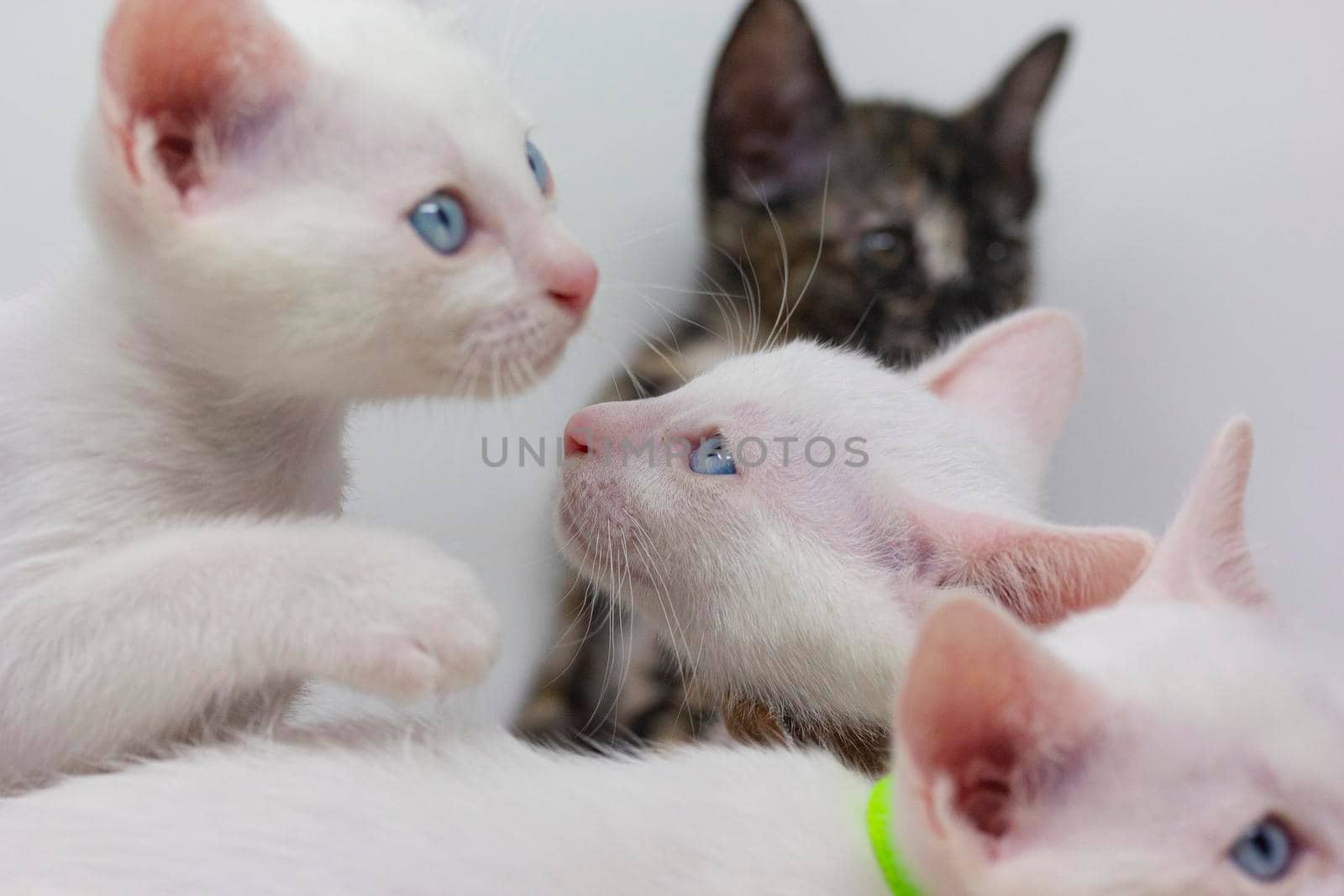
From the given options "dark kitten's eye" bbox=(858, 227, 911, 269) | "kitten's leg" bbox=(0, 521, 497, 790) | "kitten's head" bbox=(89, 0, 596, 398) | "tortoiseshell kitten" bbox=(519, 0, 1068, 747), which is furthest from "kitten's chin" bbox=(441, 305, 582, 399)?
"dark kitten's eye" bbox=(858, 227, 911, 269)

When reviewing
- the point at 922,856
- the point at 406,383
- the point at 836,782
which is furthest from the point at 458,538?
the point at 922,856

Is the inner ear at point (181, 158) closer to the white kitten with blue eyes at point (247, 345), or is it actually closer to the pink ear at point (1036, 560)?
the white kitten with blue eyes at point (247, 345)

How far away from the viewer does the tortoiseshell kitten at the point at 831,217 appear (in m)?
1.33

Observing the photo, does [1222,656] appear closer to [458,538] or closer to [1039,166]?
[458,538]

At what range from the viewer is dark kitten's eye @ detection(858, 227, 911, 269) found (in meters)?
1.37

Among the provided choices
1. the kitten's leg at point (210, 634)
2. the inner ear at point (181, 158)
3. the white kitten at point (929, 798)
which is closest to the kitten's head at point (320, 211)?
the inner ear at point (181, 158)

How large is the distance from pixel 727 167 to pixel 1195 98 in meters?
0.57

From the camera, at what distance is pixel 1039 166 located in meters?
1.50

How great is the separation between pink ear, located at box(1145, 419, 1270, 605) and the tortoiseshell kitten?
2.20ft

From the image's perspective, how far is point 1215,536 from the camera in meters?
0.67

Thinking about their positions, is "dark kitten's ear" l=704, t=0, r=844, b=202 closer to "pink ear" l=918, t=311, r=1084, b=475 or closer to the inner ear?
"pink ear" l=918, t=311, r=1084, b=475

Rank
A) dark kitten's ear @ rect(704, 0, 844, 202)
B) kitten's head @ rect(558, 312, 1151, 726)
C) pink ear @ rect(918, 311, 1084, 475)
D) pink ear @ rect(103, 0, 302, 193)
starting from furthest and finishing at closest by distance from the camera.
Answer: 1. dark kitten's ear @ rect(704, 0, 844, 202)
2. pink ear @ rect(918, 311, 1084, 475)
3. kitten's head @ rect(558, 312, 1151, 726)
4. pink ear @ rect(103, 0, 302, 193)

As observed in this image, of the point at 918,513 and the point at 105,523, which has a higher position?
the point at 918,513

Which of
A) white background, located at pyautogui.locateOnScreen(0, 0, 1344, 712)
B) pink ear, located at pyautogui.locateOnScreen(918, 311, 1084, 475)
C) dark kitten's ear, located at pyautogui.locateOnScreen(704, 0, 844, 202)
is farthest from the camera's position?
dark kitten's ear, located at pyautogui.locateOnScreen(704, 0, 844, 202)
